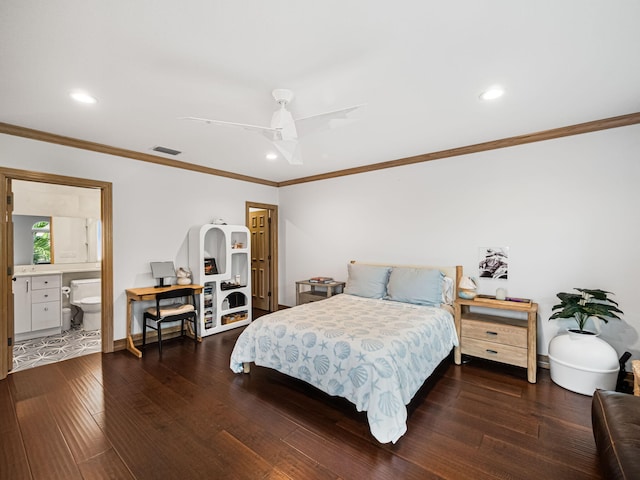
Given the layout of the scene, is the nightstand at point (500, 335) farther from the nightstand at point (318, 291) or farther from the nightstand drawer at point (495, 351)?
the nightstand at point (318, 291)

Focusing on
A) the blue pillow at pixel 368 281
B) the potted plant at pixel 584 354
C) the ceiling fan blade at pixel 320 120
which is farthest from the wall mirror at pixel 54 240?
the potted plant at pixel 584 354

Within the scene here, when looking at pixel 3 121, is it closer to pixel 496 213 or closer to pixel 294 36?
pixel 294 36

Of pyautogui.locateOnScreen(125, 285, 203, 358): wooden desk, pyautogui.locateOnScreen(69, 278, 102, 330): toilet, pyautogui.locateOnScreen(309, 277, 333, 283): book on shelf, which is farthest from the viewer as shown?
pyautogui.locateOnScreen(309, 277, 333, 283): book on shelf

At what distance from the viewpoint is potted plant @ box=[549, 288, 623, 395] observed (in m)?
2.48

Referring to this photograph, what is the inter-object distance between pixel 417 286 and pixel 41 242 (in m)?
5.76

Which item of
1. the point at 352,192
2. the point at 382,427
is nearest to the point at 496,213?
the point at 352,192

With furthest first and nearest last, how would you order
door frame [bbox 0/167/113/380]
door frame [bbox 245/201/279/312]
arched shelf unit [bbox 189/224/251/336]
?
door frame [bbox 245/201/279/312] < arched shelf unit [bbox 189/224/251/336] < door frame [bbox 0/167/113/380]

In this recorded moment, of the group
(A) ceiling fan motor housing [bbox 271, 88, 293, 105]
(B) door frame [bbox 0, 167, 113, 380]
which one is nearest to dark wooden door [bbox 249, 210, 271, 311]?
(B) door frame [bbox 0, 167, 113, 380]

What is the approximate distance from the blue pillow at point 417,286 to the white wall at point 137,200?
2999 millimetres

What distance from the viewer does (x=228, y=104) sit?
244 cm

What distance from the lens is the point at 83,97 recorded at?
2320 mm

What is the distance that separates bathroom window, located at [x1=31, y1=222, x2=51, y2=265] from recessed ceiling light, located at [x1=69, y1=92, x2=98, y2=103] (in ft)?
11.3

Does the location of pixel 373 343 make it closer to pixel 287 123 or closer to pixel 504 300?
pixel 287 123

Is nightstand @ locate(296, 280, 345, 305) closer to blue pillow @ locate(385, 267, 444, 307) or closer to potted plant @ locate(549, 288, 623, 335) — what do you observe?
blue pillow @ locate(385, 267, 444, 307)
